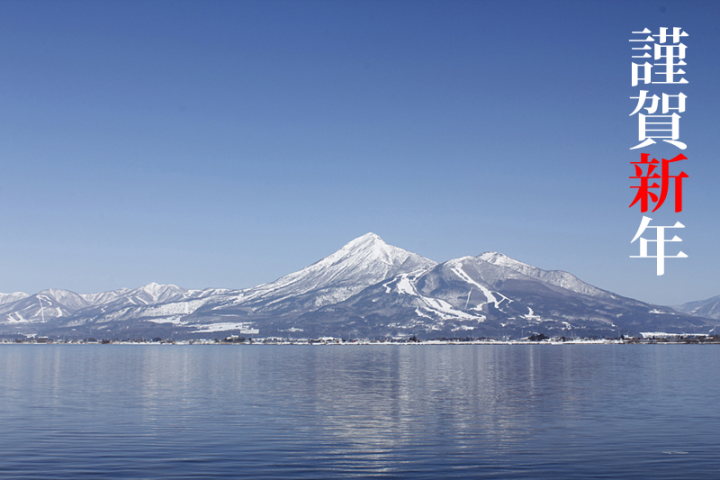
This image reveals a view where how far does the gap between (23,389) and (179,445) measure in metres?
51.1

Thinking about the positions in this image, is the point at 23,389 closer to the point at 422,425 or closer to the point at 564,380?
the point at 422,425

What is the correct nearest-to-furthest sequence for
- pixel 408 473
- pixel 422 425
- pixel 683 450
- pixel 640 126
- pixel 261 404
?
1. pixel 408 473
2. pixel 683 450
3. pixel 422 425
4. pixel 261 404
5. pixel 640 126

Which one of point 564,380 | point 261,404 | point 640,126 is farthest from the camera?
point 564,380

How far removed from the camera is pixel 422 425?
1980 inches

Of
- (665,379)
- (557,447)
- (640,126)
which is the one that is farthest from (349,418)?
(665,379)

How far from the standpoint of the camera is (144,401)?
220ft

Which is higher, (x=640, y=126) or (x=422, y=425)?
(x=640, y=126)

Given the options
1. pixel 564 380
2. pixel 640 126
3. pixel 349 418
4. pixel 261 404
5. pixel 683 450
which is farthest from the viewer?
pixel 564 380

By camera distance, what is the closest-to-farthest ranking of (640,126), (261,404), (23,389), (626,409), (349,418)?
(349,418) < (626,409) < (261,404) < (640,126) < (23,389)

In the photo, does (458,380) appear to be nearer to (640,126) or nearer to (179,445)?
(640,126)

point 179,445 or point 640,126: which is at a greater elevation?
point 640,126

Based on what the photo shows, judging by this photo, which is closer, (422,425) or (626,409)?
(422,425)

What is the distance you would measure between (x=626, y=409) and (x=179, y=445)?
4060cm

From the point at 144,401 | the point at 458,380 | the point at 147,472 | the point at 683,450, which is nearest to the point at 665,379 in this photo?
the point at 458,380
